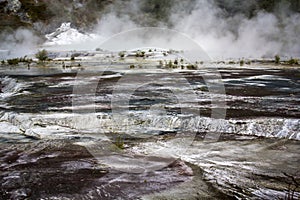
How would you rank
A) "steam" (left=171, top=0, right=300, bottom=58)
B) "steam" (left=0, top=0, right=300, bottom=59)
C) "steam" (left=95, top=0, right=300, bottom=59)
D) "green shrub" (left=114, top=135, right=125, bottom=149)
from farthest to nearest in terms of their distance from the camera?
"steam" (left=0, top=0, right=300, bottom=59), "steam" (left=95, top=0, right=300, bottom=59), "steam" (left=171, top=0, right=300, bottom=58), "green shrub" (left=114, top=135, right=125, bottom=149)

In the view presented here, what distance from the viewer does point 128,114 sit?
25.3 ft

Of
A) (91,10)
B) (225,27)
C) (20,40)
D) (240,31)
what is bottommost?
(20,40)

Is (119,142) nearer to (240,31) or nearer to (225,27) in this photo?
(240,31)

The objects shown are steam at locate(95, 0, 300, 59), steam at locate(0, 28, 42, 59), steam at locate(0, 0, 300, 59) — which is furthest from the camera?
steam at locate(0, 28, 42, 59)

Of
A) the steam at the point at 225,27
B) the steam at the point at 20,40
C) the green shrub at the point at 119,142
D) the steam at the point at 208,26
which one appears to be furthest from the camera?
the steam at the point at 20,40

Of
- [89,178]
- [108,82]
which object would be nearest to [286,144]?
[89,178]

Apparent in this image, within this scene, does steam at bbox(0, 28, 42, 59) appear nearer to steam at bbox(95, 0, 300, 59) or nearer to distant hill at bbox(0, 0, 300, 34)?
distant hill at bbox(0, 0, 300, 34)

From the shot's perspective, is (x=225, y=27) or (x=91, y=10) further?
(x=91, y=10)

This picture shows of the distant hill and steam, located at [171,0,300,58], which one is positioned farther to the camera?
the distant hill

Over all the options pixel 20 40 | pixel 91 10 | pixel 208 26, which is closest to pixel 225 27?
pixel 208 26

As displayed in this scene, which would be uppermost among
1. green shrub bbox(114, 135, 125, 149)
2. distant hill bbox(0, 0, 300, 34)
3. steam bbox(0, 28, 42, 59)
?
distant hill bbox(0, 0, 300, 34)

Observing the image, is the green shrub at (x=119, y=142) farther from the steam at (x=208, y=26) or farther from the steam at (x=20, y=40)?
the steam at (x=20, y=40)

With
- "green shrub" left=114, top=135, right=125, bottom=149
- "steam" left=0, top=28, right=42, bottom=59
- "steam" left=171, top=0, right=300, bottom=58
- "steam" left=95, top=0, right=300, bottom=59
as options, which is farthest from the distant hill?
"green shrub" left=114, top=135, right=125, bottom=149

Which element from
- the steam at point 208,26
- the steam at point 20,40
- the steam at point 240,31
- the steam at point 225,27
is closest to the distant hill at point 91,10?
the steam at point 208,26
